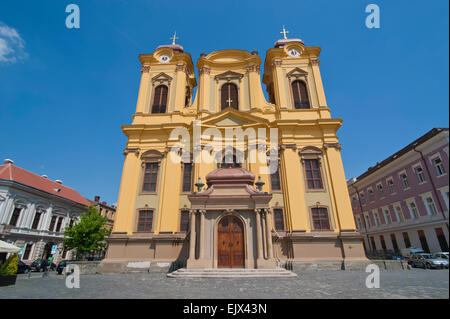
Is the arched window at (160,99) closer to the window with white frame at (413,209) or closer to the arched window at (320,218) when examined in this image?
the arched window at (320,218)

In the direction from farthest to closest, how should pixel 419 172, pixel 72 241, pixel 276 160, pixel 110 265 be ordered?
pixel 72 241 < pixel 276 160 < pixel 110 265 < pixel 419 172

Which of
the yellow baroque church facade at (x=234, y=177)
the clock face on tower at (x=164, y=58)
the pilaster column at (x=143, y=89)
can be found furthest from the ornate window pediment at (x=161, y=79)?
the clock face on tower at (x=164, y=58)

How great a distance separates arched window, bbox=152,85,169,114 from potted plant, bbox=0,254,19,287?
55.9 feet

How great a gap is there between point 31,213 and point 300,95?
37000mm

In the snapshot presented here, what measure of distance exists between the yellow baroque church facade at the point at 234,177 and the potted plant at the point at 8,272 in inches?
276

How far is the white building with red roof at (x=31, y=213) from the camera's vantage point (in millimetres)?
27047

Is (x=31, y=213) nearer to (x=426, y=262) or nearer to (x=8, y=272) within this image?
(x=8, y=272)

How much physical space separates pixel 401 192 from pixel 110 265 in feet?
63.6

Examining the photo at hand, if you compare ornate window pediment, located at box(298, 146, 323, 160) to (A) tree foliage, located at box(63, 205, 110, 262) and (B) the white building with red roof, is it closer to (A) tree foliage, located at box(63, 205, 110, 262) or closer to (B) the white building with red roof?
(A) tree foliage, located at box(63, 205, 110, 262)

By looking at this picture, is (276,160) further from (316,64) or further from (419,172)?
(419,172)

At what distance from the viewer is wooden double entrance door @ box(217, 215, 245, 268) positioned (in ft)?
46.7

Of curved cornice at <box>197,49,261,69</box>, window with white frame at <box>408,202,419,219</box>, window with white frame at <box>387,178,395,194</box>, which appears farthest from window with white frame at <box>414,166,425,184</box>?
curved cornice at <box>197,49,261,69</box>
